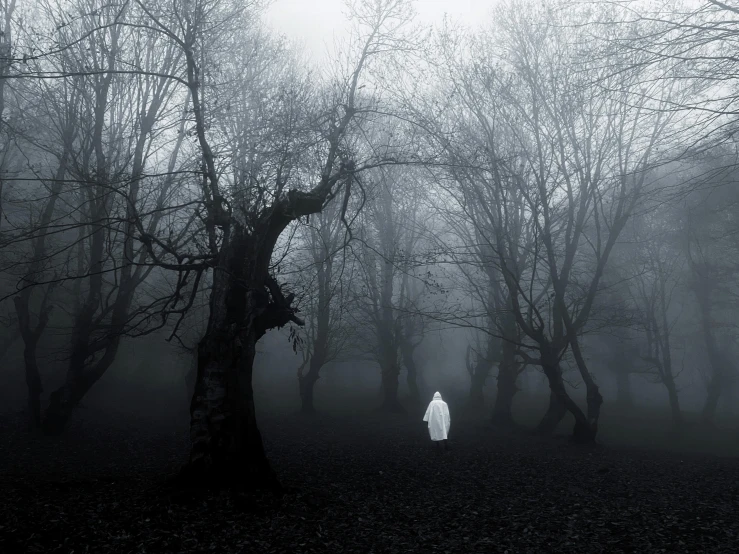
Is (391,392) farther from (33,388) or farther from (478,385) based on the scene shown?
(33,388)

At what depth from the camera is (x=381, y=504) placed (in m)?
7.58

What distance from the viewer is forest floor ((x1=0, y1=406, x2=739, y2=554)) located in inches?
230

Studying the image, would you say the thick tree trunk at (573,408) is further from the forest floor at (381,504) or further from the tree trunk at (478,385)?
the tree trunk at (478,385)

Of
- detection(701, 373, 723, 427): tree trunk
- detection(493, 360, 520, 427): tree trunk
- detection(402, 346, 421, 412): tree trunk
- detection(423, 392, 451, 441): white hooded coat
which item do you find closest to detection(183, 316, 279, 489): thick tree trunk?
detection(423, 392, 451, 441): white hooded coat

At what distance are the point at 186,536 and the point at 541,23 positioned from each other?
14.0m

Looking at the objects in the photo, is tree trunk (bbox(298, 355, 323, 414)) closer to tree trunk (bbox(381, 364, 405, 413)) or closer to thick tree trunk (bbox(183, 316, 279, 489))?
tree trunk (bbox(381, 364, 405, 413))

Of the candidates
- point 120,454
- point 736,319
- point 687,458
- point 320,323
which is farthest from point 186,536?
point 736,319

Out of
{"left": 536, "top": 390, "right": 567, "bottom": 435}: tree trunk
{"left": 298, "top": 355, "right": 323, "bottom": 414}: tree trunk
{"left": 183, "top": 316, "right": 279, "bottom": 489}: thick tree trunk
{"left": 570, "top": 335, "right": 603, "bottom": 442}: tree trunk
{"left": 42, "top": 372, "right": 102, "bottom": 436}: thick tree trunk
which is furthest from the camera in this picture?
{"left": 298, "top": 355, "right": 323, "bottom": 414}: tree trunk

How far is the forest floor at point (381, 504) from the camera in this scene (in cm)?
585

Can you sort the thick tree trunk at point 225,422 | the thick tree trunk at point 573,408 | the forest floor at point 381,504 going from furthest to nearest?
the thick tree trunk at point 573,408 < the thick tree trunk at point 225,422 < the forest floor at point 381,504

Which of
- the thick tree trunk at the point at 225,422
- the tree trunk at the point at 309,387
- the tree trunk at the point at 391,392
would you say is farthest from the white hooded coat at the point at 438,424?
the tree trunk at the point at 391,392

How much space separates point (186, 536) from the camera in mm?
5785

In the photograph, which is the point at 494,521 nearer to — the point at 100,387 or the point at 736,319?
the point at 100,387

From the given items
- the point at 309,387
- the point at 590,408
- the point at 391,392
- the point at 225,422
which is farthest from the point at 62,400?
the point at 391,392
